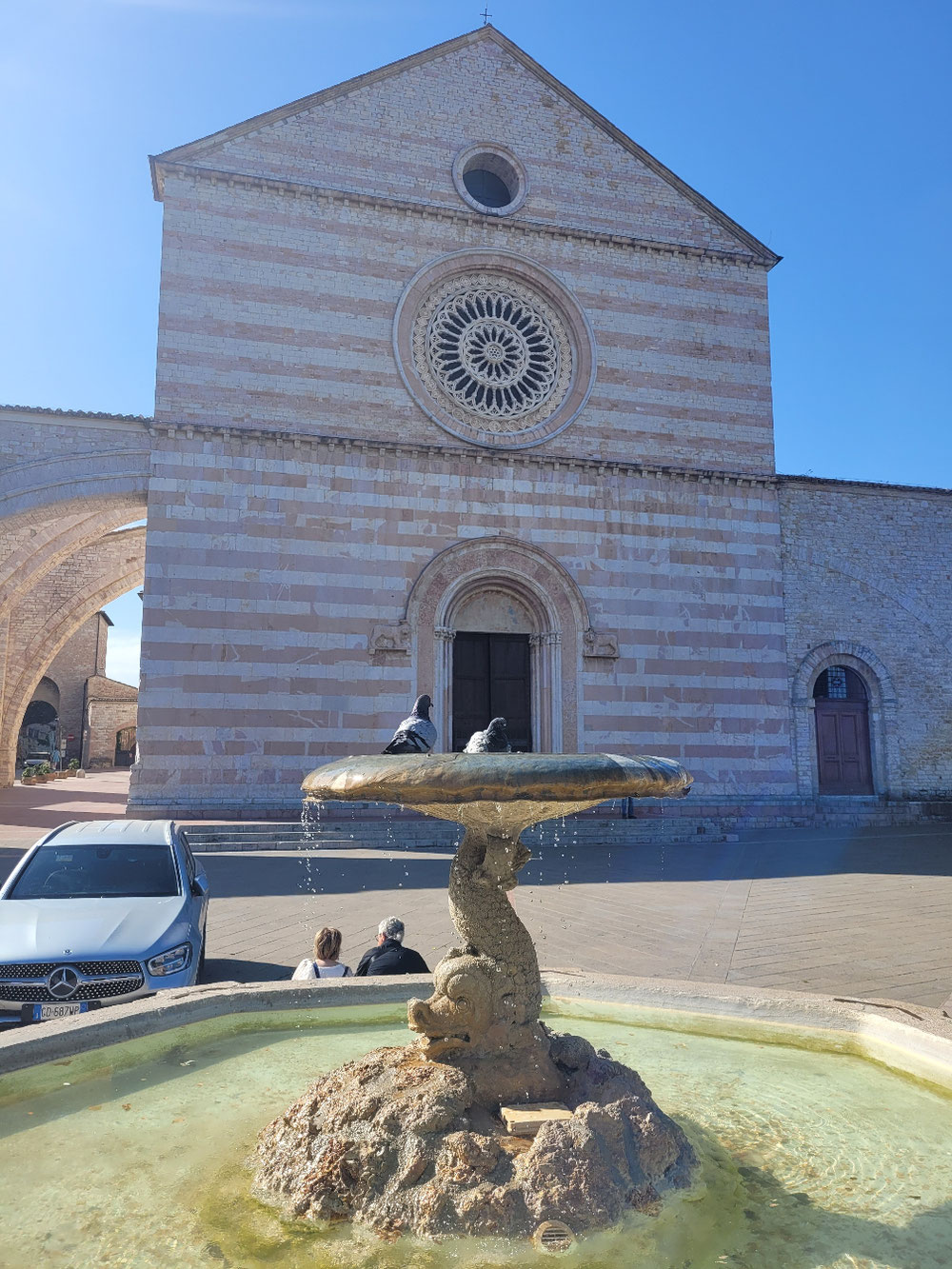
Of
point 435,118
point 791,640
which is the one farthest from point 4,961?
point 435,118

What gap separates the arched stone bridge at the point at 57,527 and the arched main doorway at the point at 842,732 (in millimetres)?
13387

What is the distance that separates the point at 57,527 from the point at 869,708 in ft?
58.5

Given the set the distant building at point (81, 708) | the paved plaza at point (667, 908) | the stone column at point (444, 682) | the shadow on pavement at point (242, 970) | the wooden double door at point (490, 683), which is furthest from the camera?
the distant building at point (81, 708)

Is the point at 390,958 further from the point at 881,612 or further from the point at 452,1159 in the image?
the point at 881,612

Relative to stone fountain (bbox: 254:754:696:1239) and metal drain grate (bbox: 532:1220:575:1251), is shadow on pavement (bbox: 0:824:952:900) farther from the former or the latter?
metal drain grate (bbox: 532:1220:575:1251)

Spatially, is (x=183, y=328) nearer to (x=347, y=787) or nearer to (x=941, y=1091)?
(x=347, y=787)

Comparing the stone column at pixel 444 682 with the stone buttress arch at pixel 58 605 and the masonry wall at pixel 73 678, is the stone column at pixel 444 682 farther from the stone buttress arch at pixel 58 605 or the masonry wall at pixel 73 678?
the masonry wall at pixel 73 678

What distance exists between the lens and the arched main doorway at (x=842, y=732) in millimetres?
17250

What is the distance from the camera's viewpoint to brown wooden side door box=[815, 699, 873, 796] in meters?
17.2

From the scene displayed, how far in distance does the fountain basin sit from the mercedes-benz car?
910mm

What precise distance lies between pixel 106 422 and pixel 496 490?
265 inches

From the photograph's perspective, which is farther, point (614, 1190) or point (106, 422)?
point (106, 422)

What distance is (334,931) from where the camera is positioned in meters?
5.32

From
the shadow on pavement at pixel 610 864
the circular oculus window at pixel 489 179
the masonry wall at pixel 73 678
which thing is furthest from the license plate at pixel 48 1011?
the masonry wall at pixel 73 678
